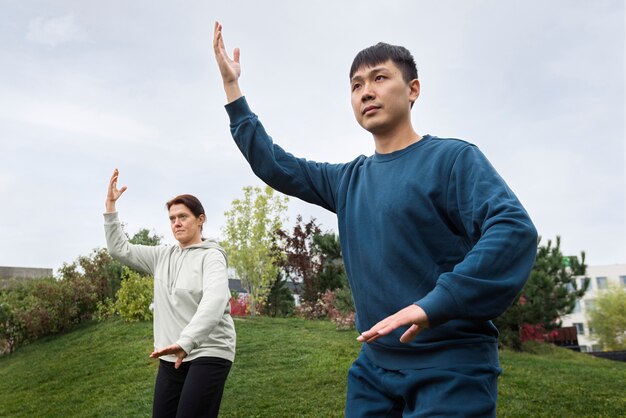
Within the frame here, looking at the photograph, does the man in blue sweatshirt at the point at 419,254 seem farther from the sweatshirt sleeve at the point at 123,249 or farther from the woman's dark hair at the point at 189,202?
the sweatshirt sleeve at the point at 123,249

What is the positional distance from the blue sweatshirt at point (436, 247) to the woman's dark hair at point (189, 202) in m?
2.04

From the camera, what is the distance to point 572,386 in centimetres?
945

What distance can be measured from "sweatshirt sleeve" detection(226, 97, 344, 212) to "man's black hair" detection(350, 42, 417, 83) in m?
0.43

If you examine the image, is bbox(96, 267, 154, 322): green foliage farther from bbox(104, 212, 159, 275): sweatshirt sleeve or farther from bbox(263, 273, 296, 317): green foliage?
bbox(104, 212, 159, 275): sweatshirt sleeve

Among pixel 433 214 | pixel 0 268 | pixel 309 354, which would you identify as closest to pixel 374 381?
pixel 433 214

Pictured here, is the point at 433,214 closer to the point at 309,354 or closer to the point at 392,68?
the point at 392,68

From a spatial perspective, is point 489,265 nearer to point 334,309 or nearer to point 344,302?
point 344,302

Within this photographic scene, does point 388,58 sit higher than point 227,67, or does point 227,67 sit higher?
point 227,67

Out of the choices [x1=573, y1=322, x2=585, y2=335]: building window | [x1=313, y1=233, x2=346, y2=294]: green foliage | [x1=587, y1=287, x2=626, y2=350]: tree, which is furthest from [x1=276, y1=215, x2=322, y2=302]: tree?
[x1=573, y1=322, x2=585, y2=335]: building window

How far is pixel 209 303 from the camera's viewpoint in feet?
11.0

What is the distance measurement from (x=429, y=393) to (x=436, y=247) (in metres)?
0.45

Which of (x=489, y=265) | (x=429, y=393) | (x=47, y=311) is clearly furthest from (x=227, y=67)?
(x=47, y=311)

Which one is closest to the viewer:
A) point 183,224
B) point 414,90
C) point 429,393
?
point 429,393

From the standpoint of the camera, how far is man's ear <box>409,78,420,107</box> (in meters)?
2.08
